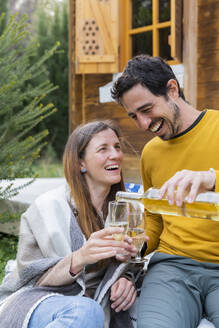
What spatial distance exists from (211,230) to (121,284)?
1.65ft

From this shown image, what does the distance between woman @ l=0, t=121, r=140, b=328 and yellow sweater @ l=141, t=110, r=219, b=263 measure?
0.74 ft

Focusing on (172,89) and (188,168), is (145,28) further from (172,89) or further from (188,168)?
(188,168)

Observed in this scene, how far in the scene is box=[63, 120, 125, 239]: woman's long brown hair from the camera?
2080 mm

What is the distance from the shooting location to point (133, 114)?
207 cm

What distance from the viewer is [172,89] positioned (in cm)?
209

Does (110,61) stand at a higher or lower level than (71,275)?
higher

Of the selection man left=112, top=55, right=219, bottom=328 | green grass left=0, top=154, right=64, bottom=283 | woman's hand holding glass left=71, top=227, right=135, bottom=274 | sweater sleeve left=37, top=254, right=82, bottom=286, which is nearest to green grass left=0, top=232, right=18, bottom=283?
green grass left=0, top=154, right=64, bottom=283

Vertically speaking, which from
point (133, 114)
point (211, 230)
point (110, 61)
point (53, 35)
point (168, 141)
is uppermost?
point (53, 35)

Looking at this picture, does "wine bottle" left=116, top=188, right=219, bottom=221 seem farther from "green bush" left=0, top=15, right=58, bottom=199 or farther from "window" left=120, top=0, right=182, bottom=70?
"window" left=120, top=0, right=182, bottom=70

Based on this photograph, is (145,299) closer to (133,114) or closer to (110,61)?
(133,114)

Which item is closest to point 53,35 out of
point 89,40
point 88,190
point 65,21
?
point 65,21

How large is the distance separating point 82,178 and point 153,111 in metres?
0.54

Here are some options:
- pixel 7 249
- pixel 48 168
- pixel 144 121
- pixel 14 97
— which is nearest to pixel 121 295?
pixel 144 121

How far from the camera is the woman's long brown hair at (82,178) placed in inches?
81.9
